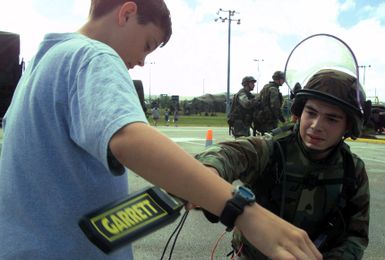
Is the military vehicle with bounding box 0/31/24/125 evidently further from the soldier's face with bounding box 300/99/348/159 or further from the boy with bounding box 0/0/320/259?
the boy with bounding box 0/0/320/259

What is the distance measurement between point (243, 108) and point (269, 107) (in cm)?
67

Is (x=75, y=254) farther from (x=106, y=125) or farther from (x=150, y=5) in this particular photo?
(x=150, y=5)

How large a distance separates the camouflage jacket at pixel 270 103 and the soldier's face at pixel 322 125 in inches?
327

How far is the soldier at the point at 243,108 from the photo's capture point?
1079 cm

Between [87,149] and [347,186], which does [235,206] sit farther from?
[347,186]

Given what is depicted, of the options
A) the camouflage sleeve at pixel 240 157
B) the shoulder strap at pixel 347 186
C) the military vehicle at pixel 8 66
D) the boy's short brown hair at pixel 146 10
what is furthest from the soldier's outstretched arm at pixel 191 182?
the military vehicle at pixel 8 66

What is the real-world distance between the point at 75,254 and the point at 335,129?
1447 mm

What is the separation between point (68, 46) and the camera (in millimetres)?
1193

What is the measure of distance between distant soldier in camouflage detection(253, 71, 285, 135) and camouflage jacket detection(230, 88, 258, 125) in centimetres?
17

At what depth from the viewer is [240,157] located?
1.96 m

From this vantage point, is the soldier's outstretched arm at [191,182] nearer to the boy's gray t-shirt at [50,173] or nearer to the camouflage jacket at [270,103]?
the boy's gray t-shirt at [50,173]

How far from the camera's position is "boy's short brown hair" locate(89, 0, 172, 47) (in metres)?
1.34

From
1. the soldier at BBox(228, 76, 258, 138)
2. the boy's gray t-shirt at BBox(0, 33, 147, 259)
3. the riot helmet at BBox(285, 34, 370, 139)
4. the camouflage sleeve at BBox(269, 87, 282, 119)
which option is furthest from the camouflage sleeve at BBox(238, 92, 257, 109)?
the boy's gray t-shirt at BBox(0, 33, 147, 259)

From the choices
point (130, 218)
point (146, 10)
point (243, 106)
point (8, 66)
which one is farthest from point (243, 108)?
point (130, 218)
